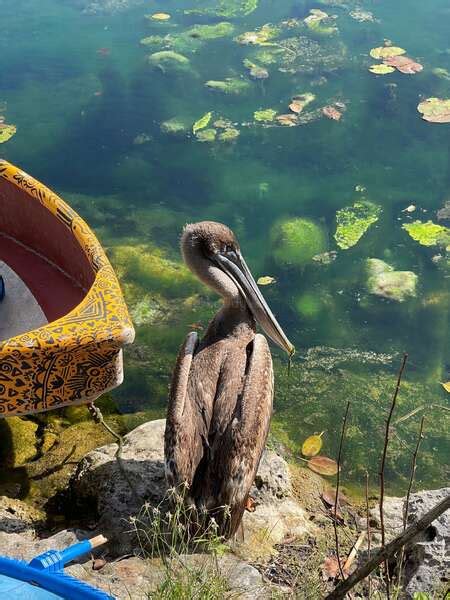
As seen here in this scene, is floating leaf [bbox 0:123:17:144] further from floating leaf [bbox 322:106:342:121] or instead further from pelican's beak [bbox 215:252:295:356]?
pelican's beak [bbox 215:252:295:356]

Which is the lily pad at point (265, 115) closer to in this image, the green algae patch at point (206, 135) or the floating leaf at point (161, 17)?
the green algae patch at point (206, 135)

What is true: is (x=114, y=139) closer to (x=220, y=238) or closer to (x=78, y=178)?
(x=78, y=178)

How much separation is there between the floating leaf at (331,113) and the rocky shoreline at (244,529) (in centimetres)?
413

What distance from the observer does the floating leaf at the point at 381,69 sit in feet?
25.6

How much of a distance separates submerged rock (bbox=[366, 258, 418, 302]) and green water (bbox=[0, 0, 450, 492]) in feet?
0.21

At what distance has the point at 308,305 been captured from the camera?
536 cm

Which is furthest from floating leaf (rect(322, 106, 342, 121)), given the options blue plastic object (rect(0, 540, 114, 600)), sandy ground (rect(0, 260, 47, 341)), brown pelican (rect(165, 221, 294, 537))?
blue plastic object (rect(0, 540, 114, 600))

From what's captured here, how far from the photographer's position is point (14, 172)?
4.31m

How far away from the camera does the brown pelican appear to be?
3.05 m

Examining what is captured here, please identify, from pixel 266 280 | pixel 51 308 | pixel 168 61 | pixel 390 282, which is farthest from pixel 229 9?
pixel 51 308

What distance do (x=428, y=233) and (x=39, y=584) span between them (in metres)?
4.45

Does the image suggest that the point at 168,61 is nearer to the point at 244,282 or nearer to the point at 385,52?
the point at 385,52

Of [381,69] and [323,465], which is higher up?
[381,69]

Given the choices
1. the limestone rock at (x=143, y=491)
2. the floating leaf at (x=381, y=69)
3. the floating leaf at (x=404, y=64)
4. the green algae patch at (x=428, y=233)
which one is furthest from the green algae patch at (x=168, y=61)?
the limestone rock at (x=143, y=491)
